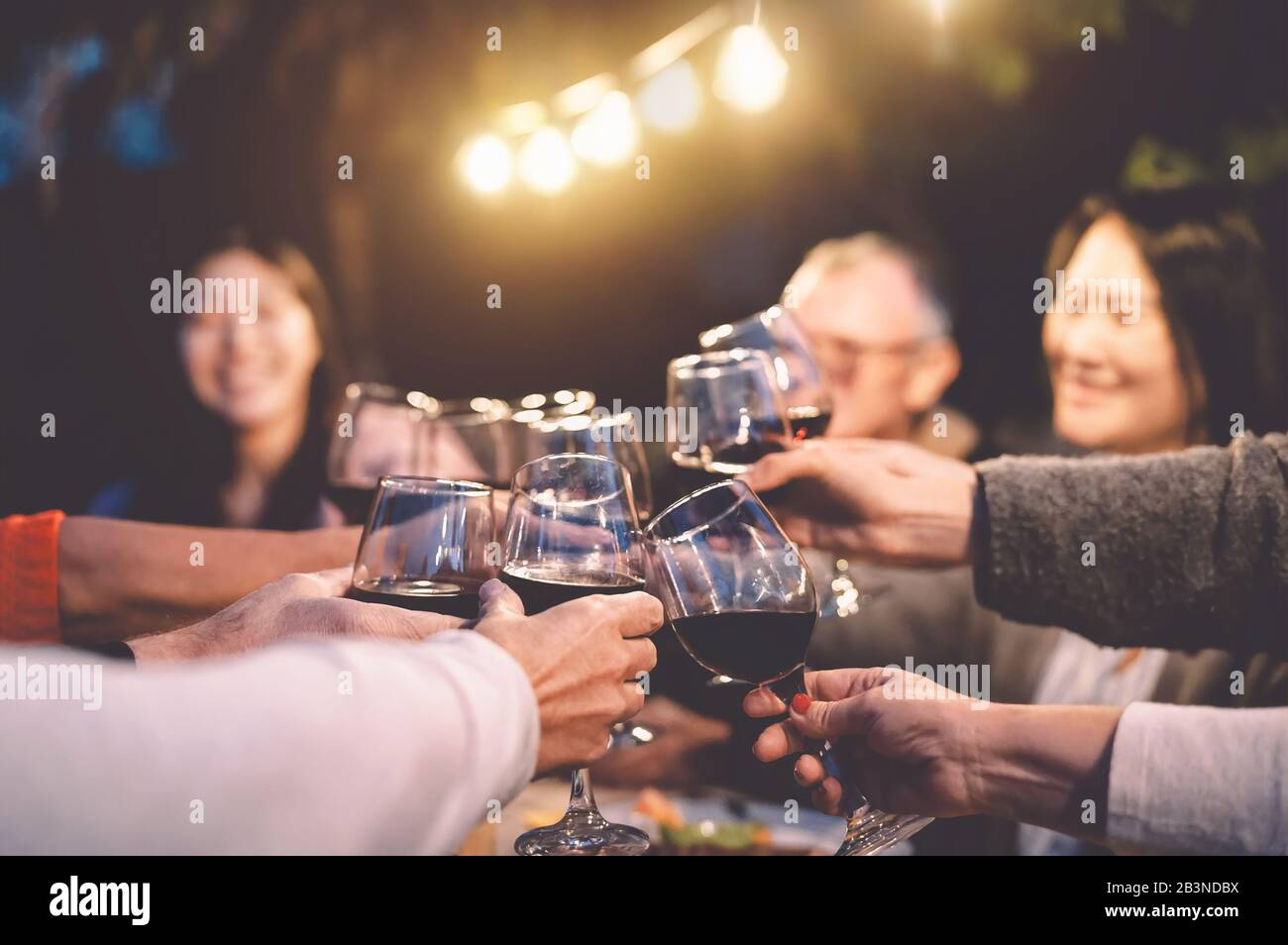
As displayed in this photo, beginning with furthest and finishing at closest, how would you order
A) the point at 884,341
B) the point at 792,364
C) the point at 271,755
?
the point at 884,341 → the point at 792,364 → the point at 271,755

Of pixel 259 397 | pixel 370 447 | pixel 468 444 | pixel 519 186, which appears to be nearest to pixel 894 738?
pixel 468 444

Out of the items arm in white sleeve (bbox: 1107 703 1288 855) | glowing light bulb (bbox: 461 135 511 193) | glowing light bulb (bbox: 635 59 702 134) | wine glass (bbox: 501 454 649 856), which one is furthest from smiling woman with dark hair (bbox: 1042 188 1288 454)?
wine glass (bbox: 501 454 649 856)

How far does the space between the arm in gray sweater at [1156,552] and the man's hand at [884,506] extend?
11cm

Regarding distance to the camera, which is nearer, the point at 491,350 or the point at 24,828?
the point at 24,828

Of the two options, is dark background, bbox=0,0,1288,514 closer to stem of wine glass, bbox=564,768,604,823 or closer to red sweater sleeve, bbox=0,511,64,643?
red sweater sleeve, bbox=0,511,64,643

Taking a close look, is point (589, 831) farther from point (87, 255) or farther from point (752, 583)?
point (87, 255)

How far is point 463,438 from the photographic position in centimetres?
159

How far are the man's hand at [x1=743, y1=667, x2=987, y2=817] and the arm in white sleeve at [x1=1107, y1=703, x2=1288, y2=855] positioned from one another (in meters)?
0.13

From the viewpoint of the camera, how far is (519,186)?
13.9ft

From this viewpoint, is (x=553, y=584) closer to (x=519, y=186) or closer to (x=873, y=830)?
(x=873, y=830)

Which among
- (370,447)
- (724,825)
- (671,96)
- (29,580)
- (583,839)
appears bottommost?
(724,825)

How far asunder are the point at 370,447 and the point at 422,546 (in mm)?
750
